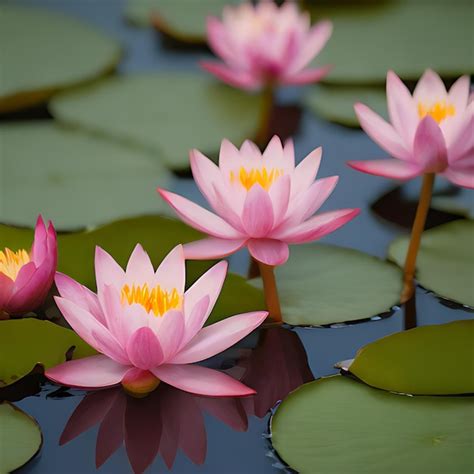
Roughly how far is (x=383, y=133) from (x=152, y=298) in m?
0.43

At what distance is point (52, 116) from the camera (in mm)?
1972

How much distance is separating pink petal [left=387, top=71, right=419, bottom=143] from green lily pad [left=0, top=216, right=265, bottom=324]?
30 cm

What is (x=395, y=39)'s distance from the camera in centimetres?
227

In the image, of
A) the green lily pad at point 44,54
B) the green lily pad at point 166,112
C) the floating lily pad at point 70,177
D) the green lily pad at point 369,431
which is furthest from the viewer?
the green lily pad at point 44,54

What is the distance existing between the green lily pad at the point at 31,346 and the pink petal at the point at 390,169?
0.46 metres

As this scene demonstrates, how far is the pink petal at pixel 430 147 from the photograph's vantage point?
1240mm

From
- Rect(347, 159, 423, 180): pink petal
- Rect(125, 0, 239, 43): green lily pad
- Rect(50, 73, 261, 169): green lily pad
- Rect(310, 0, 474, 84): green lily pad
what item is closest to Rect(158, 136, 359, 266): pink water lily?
Rect(347, 159, 423, 180): pink petal

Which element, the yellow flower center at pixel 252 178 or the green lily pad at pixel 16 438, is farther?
the yellow flower center at pixel 252 178

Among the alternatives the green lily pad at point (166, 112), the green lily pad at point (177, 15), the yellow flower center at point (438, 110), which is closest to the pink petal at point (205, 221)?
the yellow flower center at point (438, 110)

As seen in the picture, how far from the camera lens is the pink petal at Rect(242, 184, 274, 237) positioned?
116 cm

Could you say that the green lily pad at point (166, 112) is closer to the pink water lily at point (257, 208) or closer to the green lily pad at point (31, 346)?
the pink water lily at point (257, 208)

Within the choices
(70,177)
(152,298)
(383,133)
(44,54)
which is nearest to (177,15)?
(44,54)

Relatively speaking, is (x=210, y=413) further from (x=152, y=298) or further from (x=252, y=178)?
(x=252, y=178)

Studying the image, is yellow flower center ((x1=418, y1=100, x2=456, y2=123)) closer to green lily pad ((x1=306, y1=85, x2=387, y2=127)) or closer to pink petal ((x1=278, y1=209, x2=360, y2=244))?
pink petal ((x1=278, y1=209, x2=360, y2=244))
